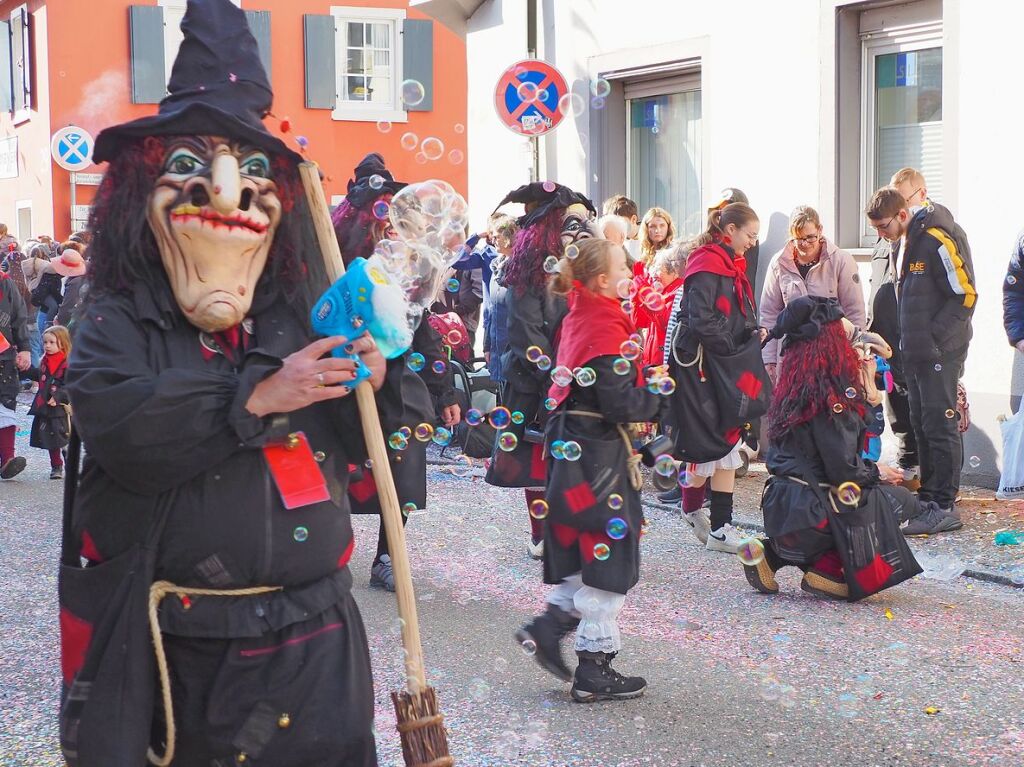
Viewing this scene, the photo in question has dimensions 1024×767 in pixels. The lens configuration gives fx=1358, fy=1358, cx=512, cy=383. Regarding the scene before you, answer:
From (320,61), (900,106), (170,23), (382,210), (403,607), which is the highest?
(170,23)

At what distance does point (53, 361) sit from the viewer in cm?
1039

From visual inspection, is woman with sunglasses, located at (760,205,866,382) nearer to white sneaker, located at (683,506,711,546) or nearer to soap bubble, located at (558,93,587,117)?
white sneaker, located at (683,506,711,546)

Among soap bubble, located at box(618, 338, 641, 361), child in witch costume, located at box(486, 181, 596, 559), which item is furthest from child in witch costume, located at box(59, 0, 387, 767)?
child in witch costume, located at box(486, 181, 596, 559)

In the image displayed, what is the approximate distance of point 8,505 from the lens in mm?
9367

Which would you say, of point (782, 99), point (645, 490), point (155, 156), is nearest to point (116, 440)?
point (155, 156)

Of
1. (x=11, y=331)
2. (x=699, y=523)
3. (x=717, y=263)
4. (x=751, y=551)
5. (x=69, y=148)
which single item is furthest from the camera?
(x=69, y=148)

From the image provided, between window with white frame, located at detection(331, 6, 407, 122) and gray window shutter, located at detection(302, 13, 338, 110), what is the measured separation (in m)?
0.20

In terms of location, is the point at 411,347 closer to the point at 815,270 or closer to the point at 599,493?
the point at 599,493

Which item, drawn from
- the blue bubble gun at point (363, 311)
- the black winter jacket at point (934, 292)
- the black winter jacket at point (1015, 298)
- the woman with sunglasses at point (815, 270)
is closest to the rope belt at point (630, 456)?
the blue bubble gun at point (363, 311)

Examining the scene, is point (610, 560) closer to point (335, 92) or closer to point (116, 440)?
point (116, 440)

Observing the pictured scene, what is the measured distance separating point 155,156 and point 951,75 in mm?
7926

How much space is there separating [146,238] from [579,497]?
2.52 metres

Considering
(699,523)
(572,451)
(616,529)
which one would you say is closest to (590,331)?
(572,451)

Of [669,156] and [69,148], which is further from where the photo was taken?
[69,148]
